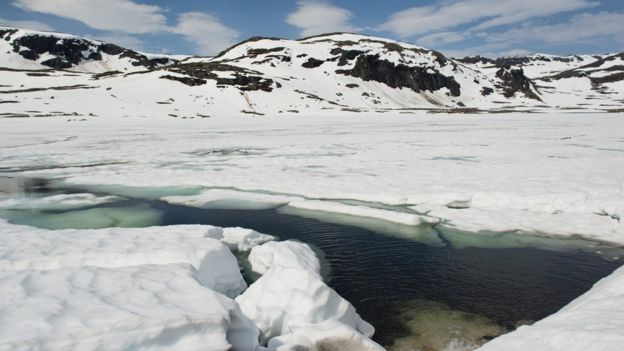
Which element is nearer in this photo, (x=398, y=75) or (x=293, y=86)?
(x=293, y=86)

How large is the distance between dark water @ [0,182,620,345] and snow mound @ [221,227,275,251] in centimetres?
103

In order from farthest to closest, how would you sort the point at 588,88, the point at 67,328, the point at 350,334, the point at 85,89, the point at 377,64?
the point at 588,88 < the point at 377,64 < the point at 85,89 < the point at 350,334 < the point at 67,328

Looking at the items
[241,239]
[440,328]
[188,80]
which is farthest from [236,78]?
[440,328]

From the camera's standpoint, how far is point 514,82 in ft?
468

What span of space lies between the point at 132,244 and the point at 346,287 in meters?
4.54

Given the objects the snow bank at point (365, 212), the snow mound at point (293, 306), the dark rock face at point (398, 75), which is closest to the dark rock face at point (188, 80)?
the dark rock face at point (398, 75)

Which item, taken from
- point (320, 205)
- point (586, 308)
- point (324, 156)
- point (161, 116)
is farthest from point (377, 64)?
point (586, 308)

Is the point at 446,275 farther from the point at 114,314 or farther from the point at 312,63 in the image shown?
the point at 312,63

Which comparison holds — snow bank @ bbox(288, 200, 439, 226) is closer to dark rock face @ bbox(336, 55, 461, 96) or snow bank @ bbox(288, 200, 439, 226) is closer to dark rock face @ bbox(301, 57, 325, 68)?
dark rock face @ bbox(336, 55, 461, 96)

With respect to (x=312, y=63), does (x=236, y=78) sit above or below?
below

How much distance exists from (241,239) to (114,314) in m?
6.50

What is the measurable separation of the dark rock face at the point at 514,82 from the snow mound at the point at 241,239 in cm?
13688

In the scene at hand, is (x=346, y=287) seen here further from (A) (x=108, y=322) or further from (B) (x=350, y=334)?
(A) (x=108, y=322)

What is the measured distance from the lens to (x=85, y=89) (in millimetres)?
84438
